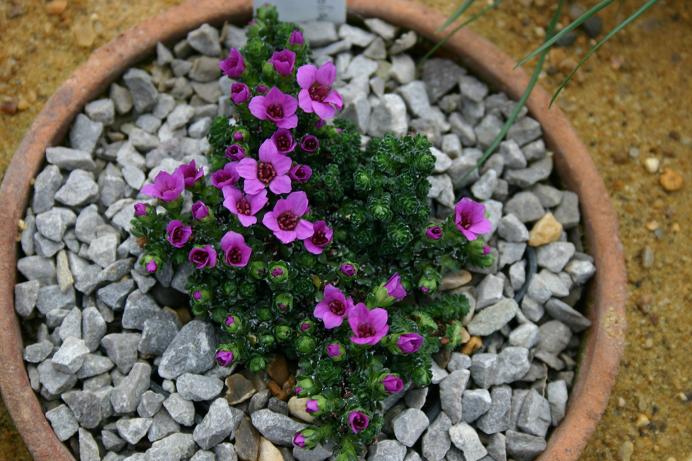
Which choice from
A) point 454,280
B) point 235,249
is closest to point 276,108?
point 235,249

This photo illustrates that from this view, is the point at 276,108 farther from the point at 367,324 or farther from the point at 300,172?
the point at 367,324

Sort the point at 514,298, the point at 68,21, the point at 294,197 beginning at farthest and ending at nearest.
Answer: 1. the point at 68,21
2. the point at 514,298
3. the point at 294,197

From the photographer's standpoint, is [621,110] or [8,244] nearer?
[8,244]

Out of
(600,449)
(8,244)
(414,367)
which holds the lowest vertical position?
(8,244)

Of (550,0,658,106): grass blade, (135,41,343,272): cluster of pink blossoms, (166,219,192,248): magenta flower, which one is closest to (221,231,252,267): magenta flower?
(135,41,343,272): cluster of pink blossoms

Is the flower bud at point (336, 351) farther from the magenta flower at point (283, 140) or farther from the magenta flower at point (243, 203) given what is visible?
the magenta flower at point (283, 140)

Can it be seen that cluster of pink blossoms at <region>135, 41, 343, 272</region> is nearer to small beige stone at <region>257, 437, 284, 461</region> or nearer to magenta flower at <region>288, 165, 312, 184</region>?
magenta flower at <region>288, 165, 312, 184</region>

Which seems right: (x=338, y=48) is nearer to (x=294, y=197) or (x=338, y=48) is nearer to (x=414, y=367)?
(x=294, y=197)

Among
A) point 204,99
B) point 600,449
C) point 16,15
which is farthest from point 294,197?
point 16,15
